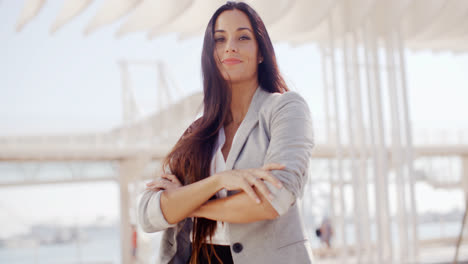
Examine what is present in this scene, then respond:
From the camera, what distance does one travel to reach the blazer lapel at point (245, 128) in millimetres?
1321

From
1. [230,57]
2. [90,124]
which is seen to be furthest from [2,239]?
[230,57]

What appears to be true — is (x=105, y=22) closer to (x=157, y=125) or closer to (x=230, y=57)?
(x=230, y=57)

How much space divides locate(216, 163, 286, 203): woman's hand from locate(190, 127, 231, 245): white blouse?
0.46 feet

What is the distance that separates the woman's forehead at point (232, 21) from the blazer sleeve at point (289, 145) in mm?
260

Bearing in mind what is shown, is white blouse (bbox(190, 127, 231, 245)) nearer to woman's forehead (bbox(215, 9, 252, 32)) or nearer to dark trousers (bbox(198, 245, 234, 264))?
dark trousers (bbox(198, 245, 234, 264))

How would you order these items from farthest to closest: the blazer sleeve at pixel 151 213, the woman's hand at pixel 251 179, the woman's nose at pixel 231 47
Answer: the woman's nose at pixel 231 47 → the blazer sleeve at pixel 151 213 → the woman's hand at pixel 251 179

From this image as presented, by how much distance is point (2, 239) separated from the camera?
3728cm

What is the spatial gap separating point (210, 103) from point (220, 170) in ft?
0.69

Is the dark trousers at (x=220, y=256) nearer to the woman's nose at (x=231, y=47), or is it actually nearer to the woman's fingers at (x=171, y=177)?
the woman's fingers at (x=171, y=177)

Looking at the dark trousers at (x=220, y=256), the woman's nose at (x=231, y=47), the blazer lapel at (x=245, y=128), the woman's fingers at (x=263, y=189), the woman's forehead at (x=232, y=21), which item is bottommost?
the dark trousers at (x=220, y=256)

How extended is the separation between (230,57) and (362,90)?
4127 millimetres

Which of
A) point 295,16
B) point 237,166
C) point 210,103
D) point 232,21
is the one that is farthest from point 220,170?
point 295,16

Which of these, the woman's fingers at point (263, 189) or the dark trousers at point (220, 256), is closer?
the woman's fingers at point (263, 189)

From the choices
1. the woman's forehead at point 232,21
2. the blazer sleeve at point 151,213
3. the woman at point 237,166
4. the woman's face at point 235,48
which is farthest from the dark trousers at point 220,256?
the woman's forehead at point 232,21
